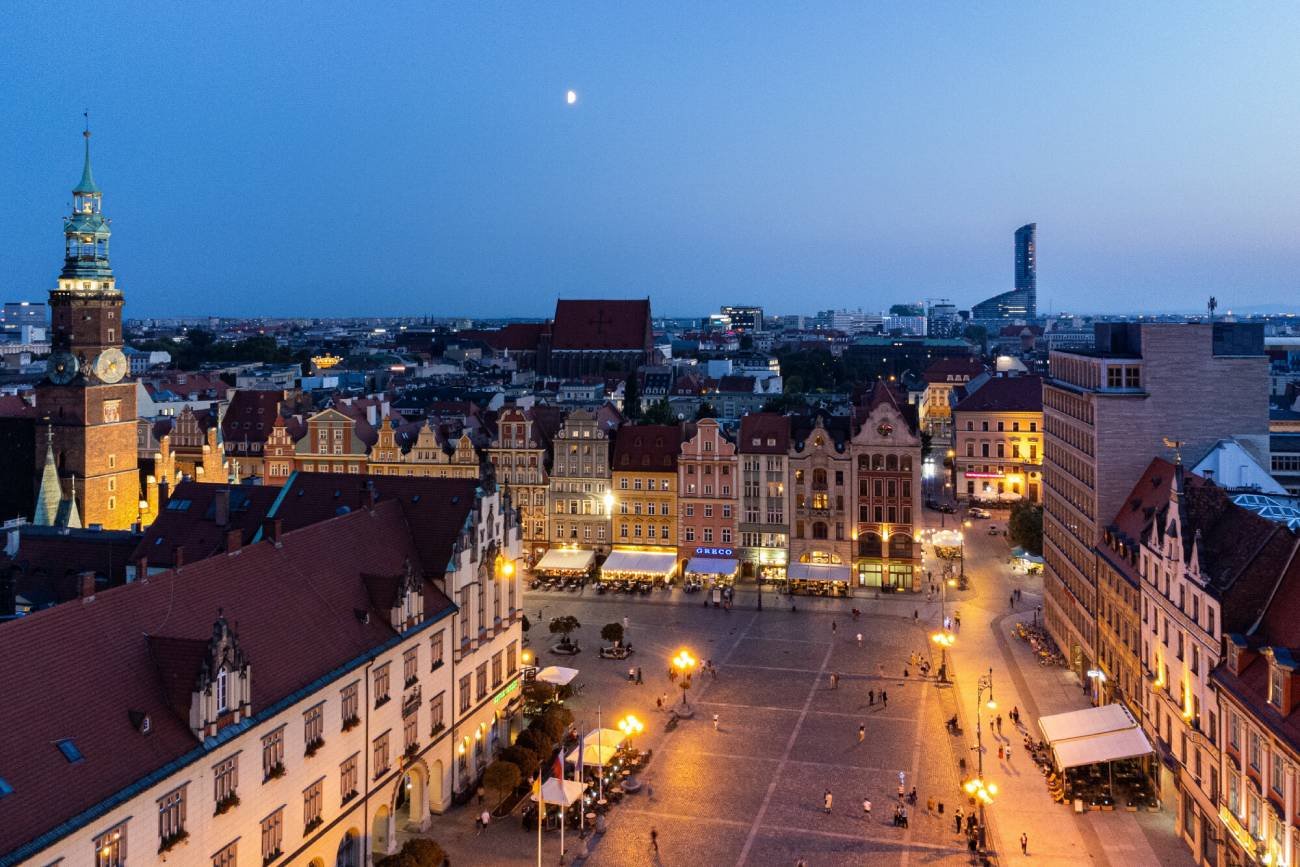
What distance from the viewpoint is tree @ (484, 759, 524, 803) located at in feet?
140

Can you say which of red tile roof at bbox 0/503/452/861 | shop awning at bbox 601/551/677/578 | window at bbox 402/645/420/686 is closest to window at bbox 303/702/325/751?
red tile roof at bbox 0/503/452/861

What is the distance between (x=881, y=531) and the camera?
83.1 meters

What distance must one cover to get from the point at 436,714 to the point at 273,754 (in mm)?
11726

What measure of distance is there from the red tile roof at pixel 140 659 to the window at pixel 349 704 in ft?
3.45

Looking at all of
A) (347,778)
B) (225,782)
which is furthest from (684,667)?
(225,782)

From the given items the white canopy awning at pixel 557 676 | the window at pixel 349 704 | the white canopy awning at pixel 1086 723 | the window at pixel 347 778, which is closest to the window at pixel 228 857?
the window at pixel 347 778

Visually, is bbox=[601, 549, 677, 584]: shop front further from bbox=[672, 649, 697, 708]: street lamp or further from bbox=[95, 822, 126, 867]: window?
bbox=[95, 822, 126, 867]: window

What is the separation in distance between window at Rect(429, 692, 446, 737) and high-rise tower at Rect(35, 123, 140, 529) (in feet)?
153

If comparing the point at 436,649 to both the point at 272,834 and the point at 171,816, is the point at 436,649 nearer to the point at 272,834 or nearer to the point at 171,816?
the point at 272,834

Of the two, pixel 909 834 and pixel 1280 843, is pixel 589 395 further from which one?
pixel 1280 843

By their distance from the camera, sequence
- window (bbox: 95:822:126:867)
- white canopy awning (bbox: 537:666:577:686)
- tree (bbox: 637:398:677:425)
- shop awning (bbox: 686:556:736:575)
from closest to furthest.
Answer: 1. window (bbox: 95:822:126:867)
2. white canopy awning (bbox: 537:666:577:686)
3. shop awning (bbox: 686:556:736:575)
4. tree (bbox: 637:398:677:425)

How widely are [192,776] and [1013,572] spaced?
73.3 meters

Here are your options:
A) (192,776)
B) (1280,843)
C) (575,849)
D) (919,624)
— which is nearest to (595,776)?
(575,849)

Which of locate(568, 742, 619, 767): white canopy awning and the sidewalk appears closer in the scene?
the sidewalk
